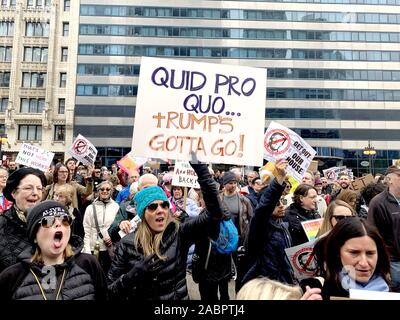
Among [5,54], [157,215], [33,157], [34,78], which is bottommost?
[157,215]

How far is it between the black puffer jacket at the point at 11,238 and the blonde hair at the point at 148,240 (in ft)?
3.16

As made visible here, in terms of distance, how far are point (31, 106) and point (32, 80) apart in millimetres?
3319

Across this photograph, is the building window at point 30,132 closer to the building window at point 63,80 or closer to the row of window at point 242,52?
the building window at point 63,80

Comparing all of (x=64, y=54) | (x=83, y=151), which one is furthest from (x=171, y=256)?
(x=64, y=54)

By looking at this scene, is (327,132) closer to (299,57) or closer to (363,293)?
(299,57)

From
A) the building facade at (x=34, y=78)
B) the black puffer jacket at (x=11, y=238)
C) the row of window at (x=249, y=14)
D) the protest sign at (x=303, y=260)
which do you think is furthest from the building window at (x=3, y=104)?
the protest sign at (x=303, y=260)

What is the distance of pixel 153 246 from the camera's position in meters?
2.84

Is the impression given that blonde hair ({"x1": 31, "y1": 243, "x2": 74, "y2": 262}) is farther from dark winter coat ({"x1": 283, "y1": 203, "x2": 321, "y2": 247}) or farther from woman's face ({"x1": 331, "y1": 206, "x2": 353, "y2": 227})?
dark winter coat ({"x1": 283, "y1": 203, "x2": 321, "y2": 247})

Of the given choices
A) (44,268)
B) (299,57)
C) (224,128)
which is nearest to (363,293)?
(44,268)

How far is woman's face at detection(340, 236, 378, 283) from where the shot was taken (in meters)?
2.15

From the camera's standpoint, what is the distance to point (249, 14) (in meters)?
51.5

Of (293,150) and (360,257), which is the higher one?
(293,150)

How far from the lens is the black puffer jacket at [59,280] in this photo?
225 cm

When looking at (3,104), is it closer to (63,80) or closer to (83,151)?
(63,80)
